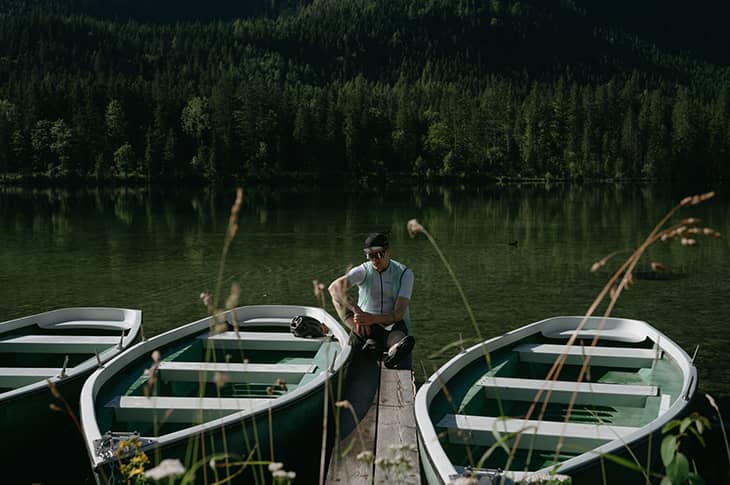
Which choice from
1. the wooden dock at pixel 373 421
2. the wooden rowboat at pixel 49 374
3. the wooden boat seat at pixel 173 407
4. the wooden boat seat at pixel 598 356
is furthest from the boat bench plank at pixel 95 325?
the wooden boat seat at pixel 598 356

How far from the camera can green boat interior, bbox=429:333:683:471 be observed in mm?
6426

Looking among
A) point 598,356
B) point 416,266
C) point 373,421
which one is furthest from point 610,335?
point 416,266

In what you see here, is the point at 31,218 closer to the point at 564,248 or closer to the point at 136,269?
the point at 136,269

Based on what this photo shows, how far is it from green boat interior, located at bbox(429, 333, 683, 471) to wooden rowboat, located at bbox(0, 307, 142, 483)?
11.1 feet

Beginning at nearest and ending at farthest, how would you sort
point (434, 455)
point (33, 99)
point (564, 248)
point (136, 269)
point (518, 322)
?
point (434, 455), point (518, 322), point (136, 269), point (564, 248), point (33, 99)

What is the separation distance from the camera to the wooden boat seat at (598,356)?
9492 mm

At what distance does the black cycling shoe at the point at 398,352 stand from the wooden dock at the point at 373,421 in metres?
0.09

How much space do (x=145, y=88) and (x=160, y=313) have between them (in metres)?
109

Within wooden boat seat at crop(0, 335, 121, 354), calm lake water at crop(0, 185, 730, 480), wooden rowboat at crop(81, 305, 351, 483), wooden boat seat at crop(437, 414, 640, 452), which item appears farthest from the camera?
calm lake water at crop(0, 185, 730, 480)

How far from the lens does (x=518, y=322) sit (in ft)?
54.4

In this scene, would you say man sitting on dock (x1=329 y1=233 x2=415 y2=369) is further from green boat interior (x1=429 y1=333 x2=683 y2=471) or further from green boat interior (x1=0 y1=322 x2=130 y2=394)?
green boat interior (x1=0 y1=322 x2=130 y2=394)

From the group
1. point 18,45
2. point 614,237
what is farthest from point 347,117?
point 18,45

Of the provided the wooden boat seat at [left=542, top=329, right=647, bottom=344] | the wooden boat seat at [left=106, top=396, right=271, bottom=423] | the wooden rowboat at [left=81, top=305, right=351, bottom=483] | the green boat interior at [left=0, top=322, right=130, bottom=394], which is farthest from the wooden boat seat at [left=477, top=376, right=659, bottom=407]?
the green boat interior at [left=0, top=322, right=130, bottom=394]

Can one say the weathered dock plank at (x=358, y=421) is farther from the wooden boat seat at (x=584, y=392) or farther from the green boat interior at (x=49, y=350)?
the green boat interior at (x=49, y=350)
